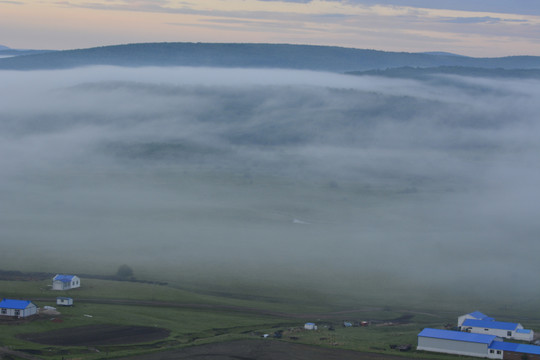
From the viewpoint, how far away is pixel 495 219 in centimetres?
19788

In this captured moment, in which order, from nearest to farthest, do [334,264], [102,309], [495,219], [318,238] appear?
1. [102,309]
2. [334,264]
3. [318,238]
4. [495,219]

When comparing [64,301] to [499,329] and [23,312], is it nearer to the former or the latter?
[23,312]

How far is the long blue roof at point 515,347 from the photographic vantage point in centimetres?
7856

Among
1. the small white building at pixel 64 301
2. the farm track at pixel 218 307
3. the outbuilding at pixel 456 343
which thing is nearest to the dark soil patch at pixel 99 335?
the small white building at pixel 64 301

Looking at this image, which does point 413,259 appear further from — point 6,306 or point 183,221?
point 6,306

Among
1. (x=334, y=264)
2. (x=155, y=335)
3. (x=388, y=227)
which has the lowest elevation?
(x=155, y=335)

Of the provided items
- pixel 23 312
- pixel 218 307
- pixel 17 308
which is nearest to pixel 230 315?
pixel 218 307

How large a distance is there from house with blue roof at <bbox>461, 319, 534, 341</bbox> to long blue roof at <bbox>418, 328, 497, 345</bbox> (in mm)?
4012

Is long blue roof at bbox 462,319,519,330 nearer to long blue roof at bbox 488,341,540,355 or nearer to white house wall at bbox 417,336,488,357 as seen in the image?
long blue roof at bbox 488,341,540,355

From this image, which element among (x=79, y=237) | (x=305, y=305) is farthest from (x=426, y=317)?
(x=79, y=237)

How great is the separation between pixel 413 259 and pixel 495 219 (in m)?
54.5

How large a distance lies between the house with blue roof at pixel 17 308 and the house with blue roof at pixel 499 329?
43.7m

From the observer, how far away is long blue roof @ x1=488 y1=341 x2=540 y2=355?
78562mm

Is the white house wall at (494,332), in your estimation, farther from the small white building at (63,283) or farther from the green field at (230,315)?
the small white building at (63,283)
